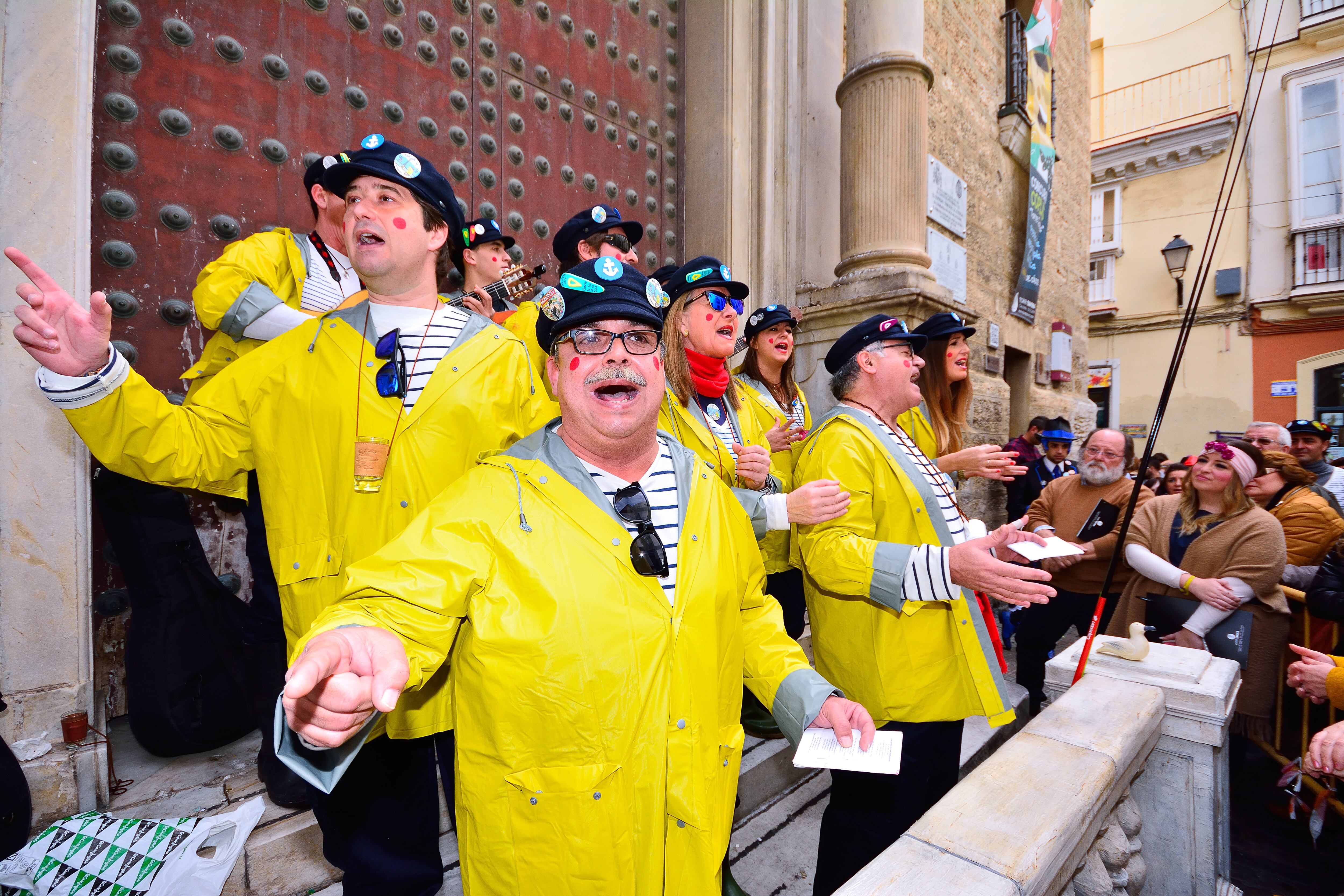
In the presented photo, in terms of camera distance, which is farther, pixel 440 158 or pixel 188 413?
pixel 440 158

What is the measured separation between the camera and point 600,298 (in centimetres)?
151

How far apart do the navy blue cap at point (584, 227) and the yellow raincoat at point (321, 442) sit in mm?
1282

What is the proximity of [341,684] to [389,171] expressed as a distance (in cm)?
146

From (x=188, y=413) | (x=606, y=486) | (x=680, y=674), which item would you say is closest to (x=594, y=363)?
(x=606, y=486)

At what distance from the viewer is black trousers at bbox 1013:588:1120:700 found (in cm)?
448

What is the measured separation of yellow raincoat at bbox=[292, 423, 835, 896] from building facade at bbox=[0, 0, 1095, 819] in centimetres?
169

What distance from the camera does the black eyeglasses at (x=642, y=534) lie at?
133cm

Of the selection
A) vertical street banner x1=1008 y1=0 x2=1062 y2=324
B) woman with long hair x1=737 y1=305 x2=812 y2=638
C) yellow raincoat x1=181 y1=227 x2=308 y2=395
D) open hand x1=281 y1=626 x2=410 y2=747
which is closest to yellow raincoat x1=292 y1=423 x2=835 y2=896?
open hand x1=281 y1=626 x2=410 y2=747

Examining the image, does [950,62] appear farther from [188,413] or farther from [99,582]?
[99,582]

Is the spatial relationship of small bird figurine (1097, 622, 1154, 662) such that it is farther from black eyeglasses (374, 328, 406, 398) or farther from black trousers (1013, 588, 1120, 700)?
black eyeglasses (374, 328, 406, 398)

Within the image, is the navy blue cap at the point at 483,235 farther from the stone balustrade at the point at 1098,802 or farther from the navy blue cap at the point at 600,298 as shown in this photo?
the stone balustrade at the point at 1098,802

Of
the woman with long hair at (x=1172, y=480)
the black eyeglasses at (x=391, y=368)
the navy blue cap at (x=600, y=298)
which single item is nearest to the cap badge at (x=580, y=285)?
the navy blue cap at (x=600, y=298)

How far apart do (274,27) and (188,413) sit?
7.71ft

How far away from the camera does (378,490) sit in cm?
175
